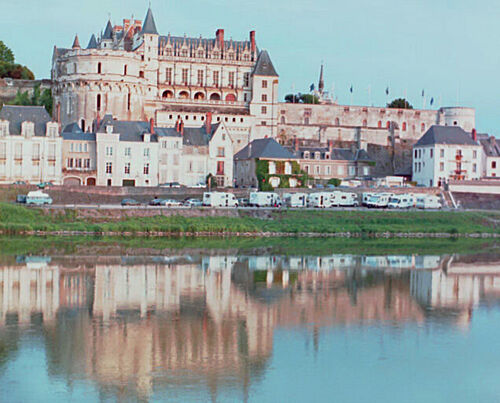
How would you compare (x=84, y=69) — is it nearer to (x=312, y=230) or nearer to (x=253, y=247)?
(x=312, y=230)

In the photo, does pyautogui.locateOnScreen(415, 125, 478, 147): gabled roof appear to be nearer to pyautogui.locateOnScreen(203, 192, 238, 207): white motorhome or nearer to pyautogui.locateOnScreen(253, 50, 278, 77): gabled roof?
pyautogui.locateOnScreen(253, 50, 278, 77): gabled roof

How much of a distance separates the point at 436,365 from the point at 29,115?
44833 millimetres

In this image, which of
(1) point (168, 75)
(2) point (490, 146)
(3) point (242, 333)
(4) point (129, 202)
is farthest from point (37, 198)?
(2) point (490, 146)

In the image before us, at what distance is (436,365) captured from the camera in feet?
61.0

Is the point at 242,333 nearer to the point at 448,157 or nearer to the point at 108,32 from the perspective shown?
the point at 448,157

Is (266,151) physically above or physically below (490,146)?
below

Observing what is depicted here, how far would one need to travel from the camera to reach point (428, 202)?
58250mm

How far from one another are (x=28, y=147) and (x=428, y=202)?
28497 mm

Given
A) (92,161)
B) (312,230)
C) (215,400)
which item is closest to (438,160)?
(312,230)

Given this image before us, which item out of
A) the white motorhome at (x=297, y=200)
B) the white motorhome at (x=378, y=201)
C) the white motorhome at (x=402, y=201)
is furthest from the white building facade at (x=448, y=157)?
the white motorhome at (x=297, y=200)

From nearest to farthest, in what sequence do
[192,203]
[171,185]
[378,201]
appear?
[192,203], [378,201], [171,185]

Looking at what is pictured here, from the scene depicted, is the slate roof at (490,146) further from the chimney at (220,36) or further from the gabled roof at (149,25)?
the gabled roof at (149,25)

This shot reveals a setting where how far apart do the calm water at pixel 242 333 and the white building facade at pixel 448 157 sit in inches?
1385

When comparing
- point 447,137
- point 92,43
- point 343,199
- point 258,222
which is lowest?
point 258,222
